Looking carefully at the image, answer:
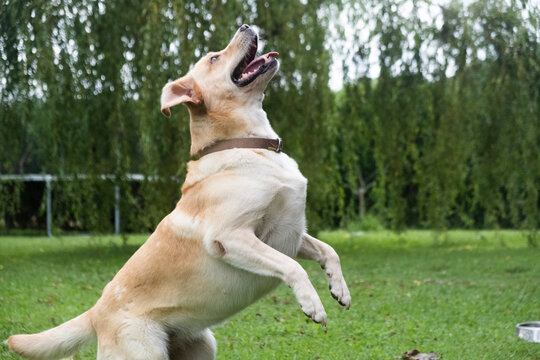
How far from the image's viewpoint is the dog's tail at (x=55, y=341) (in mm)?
3457

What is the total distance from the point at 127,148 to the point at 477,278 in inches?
216

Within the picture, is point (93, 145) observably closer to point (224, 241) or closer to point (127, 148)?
point (127, 148)

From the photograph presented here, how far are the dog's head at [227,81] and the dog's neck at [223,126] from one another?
0.8 inches

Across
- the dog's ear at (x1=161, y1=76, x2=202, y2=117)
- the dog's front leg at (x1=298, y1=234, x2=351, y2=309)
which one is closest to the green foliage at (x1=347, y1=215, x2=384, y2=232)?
the dog's front leg at (x1=298, y1=234, x2=351, y2=309)

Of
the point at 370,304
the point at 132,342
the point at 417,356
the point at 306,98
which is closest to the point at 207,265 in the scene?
the point at 132,342

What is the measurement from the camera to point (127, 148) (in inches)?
431

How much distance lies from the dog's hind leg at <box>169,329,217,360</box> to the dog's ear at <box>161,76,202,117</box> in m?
1.19

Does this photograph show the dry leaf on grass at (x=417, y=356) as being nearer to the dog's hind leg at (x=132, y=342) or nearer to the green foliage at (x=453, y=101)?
the dog's hind leg at (x=132, y=342)

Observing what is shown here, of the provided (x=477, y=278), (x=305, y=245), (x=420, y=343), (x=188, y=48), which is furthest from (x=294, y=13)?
(x=305, y=245)

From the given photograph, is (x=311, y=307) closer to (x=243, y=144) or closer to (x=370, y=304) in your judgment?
(x=243, y=144)

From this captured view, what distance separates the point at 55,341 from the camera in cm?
349

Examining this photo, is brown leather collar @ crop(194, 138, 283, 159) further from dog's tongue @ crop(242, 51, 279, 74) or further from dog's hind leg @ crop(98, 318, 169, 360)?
dog's hind leg @ crop(98, 318, 169, 360)

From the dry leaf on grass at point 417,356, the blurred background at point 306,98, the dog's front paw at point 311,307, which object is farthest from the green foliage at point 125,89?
the dog's front paw at point 311,307

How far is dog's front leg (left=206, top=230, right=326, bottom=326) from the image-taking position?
3344 millimetres
